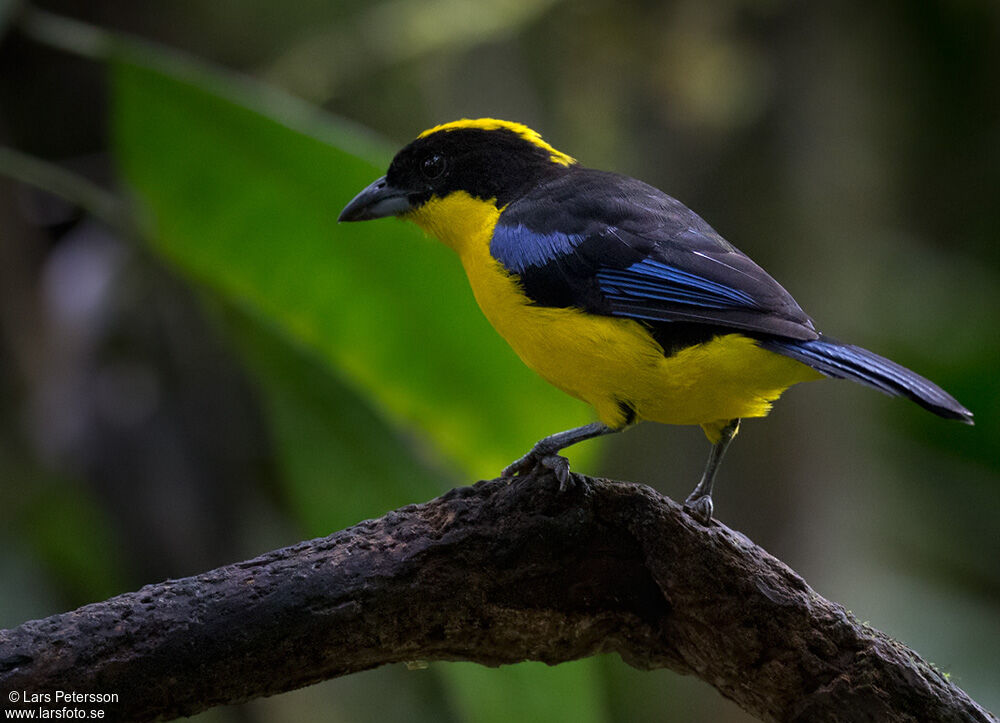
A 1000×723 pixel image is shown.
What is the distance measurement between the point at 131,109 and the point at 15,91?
2.26 metres

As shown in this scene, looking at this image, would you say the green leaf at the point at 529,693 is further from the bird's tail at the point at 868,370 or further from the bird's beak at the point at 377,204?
the bird's beak at the point at 377,204

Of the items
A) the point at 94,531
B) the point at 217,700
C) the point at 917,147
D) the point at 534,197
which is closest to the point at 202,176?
the point at 534,197

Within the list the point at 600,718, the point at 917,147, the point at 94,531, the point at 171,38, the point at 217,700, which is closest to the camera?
the point at 217,700

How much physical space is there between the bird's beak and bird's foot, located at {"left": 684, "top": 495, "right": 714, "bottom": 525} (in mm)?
1518

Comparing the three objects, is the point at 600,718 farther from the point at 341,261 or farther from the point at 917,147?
the point at 917,147

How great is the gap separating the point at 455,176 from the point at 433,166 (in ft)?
0.33

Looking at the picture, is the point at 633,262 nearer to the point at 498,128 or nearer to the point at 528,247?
the point at 528,247

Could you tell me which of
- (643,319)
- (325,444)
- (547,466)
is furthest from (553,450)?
(325,444)

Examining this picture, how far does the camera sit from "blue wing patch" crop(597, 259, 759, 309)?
9.80 ft

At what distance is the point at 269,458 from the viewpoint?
6.34 meters

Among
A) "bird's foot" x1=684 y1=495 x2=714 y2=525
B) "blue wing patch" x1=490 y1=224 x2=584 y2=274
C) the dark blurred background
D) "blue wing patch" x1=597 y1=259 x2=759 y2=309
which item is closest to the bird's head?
"blue wing patch" x1=490 y1=224 x2=584 y2=274

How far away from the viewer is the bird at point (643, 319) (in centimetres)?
293

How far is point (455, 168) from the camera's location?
3879 millimetres

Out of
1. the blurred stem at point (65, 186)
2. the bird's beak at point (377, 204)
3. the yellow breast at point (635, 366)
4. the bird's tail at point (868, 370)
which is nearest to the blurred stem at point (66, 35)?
the blurred stem at point (65, 186)
